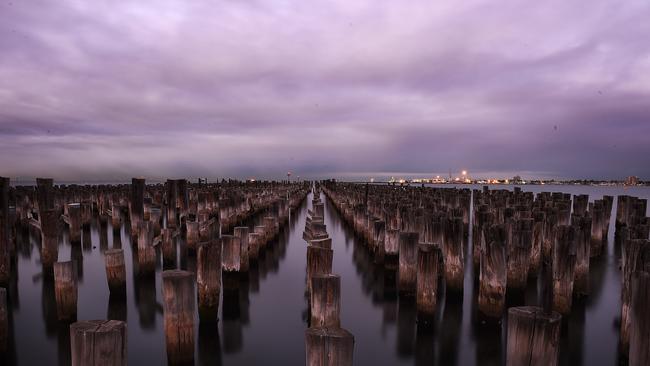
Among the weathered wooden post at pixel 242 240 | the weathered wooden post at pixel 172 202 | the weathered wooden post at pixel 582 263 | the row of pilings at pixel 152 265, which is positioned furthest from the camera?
the weathered wooden post at pixel 172 202

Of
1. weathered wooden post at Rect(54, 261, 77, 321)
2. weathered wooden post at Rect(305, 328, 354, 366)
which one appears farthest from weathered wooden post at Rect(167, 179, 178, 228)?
weathered wooden post at Rect(305, 328, 354, 366)

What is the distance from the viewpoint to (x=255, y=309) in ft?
23.9

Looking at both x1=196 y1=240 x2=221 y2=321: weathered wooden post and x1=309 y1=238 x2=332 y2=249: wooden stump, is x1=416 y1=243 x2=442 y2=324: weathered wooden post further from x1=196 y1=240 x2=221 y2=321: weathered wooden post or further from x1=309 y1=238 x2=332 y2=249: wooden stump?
x1=196 y1=240 x2=221 y2=321: weathered wooden post

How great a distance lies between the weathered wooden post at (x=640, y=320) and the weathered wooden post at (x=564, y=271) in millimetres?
2567

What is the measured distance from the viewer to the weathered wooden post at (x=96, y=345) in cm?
283

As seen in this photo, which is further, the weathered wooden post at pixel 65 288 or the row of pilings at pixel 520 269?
the weathered wooden post at pixel 65 288

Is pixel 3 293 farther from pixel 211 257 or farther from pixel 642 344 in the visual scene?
pixel 642 344

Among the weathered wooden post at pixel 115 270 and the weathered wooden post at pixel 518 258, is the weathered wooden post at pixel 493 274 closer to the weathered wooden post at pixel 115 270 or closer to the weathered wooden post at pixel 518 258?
the weathered wooden post at pixel 518 258

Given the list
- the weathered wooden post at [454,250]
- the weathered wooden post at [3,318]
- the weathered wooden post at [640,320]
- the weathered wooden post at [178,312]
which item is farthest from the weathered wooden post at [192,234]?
the weathered wooden post at [640,320]

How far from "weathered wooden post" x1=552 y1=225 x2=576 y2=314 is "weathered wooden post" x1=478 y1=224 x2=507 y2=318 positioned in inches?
31.9

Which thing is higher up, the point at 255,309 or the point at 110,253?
the point at 110,253

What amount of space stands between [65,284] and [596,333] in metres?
7.86

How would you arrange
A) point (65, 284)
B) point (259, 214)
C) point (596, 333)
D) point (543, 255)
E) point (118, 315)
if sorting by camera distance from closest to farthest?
point (65, 284) < point (596, 333) < point (118, 315) < point (543, 255) < point (259, 214)

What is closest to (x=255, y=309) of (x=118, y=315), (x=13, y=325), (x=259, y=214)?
(x=118, y=315)
